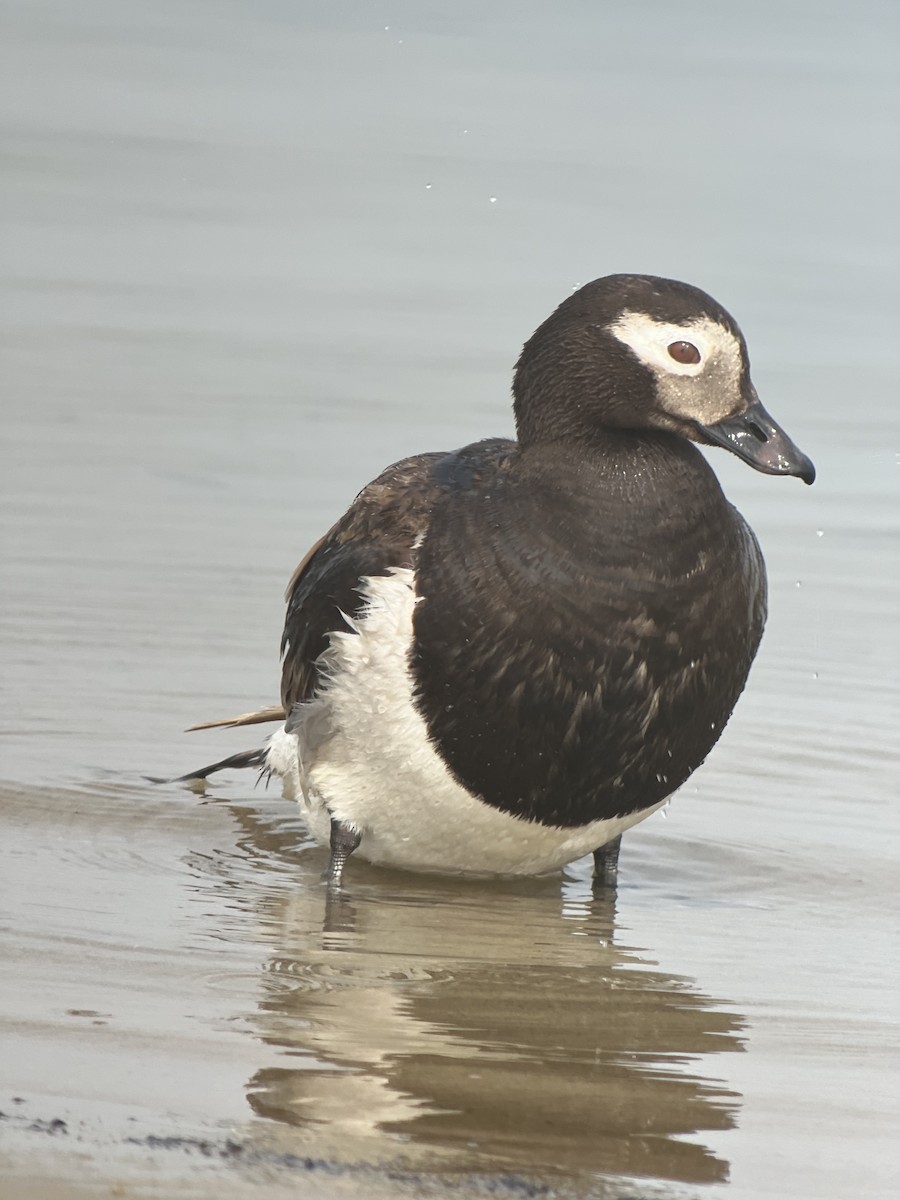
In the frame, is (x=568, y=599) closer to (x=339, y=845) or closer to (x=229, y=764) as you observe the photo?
(x=339, y=845)

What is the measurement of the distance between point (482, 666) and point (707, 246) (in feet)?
29.6

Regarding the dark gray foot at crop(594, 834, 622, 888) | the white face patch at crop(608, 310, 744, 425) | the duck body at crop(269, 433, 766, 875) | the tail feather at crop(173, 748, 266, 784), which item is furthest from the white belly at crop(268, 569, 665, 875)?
the white face patch at crop(608, 310, 744, 425)

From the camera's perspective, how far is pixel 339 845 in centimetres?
607

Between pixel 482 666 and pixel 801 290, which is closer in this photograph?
pixel 482 666

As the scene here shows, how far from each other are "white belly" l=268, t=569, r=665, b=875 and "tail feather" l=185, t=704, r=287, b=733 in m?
0.65

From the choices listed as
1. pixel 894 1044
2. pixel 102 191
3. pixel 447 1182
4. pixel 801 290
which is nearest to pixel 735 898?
pixel 894 1044

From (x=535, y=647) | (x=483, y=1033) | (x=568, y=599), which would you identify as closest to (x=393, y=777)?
(x=535, y=647)

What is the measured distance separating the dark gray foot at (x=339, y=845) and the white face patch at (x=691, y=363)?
4.52ft

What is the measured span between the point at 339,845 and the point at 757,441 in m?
1.50

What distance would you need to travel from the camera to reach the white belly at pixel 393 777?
5.76 m

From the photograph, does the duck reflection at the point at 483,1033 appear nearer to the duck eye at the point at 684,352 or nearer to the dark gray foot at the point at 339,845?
the dark gray foot at the point at 339,845

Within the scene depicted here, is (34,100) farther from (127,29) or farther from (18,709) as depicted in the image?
(18,709)

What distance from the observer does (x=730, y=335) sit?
5543 millimetres

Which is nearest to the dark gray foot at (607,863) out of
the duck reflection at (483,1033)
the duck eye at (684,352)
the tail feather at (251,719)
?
the duck reflection at (483,1033)
